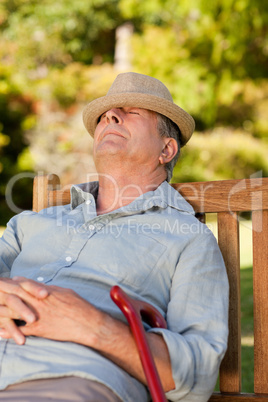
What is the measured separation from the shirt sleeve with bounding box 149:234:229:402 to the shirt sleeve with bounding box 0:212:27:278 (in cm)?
78

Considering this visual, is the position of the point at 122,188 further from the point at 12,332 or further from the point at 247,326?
the point at 247,326

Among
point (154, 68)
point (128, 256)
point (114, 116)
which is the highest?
point (154, 68)

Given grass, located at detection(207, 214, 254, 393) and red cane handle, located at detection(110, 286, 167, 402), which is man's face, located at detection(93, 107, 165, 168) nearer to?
grass, located at detection(207, 214, 254, 393)

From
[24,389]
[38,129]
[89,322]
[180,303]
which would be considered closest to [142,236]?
[180,303]

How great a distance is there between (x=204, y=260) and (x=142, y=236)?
28 cm

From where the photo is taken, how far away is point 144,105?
2318 mm

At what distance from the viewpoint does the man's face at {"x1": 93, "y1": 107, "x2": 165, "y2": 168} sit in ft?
7.45

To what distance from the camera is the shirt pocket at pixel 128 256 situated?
1880 mm

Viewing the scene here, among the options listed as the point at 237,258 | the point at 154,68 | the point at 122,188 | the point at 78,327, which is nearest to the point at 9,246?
the point at 122,188

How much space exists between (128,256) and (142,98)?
79cm

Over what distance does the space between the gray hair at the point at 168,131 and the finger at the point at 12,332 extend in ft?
3.76

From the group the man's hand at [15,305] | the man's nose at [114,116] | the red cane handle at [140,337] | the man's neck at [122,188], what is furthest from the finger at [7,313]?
the man's nose at [114,116]

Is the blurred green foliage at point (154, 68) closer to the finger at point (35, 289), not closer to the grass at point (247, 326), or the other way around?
the grass at point (247, 326)

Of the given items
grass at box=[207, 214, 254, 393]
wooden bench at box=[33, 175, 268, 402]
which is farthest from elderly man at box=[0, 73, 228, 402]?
grass at box=[207, 214, 254, 393]
